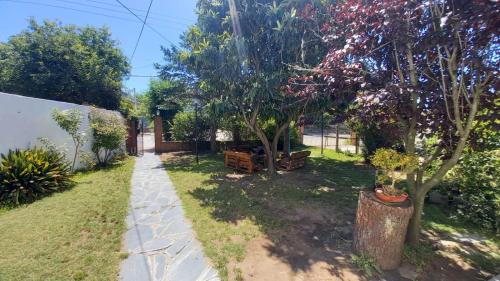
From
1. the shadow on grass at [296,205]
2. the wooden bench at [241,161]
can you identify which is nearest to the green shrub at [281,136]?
the wooden bench at [241,161]

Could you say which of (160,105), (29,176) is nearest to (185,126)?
(160,105)

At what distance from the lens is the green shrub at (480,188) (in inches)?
169

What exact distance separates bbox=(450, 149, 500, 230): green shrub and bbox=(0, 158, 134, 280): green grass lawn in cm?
620

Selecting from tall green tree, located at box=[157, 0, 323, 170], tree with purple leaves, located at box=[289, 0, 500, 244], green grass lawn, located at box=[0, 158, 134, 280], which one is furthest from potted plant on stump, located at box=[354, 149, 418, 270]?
green grass lawn, located at box=[0, 158, 134, 280]

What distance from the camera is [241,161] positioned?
8547 mm

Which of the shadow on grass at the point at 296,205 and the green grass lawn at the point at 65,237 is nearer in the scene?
the green grass lawn at the point at 65,237

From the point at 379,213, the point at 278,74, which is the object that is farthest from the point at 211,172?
the point at 379,213

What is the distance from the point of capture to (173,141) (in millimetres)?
14062

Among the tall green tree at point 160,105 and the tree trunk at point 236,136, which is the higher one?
the tall green tree at point 160,105

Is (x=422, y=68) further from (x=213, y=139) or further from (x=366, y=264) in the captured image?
(x=213, y=139)

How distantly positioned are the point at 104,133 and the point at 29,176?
390 cm

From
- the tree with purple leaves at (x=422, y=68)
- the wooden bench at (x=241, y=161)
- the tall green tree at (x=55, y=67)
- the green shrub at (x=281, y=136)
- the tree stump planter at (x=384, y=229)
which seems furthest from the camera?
the green shrub at (x=281, y=136)

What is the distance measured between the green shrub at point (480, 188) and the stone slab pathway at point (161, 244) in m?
4.99

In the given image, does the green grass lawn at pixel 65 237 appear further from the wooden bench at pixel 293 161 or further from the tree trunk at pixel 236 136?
the tree trunk at pixel 236 136
